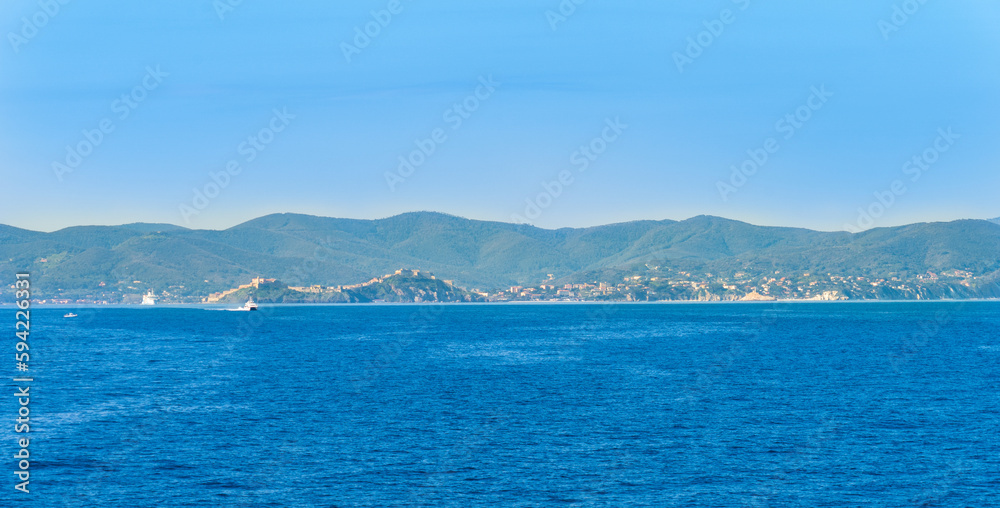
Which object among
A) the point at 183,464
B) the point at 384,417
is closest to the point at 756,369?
the point at 384,417

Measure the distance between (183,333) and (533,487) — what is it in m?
160

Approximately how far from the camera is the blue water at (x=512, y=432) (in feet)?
159

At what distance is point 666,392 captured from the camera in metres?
83.9

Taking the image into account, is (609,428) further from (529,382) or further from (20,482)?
(20,482)

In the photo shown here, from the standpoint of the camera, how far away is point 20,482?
49.4 meters

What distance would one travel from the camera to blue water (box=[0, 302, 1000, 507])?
159 feet

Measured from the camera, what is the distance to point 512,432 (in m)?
63.5

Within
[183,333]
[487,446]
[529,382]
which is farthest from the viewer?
[183,333]

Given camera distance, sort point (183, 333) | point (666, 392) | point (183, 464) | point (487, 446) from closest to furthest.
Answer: point (183, 464)
point (487, 446)
point (666, 392)
point (183, 333)

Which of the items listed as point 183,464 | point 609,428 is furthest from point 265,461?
point 609,428

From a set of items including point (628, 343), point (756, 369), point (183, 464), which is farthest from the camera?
point (628, 343)

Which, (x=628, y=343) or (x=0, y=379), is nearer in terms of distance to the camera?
(x=0, y=379)

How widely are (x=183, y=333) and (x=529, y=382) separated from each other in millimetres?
123532

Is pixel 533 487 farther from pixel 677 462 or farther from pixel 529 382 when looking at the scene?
pixel 529 382
